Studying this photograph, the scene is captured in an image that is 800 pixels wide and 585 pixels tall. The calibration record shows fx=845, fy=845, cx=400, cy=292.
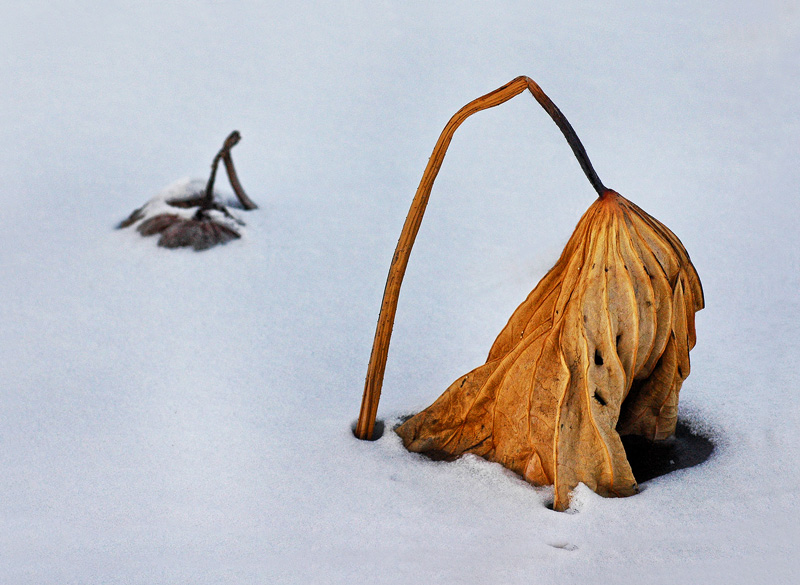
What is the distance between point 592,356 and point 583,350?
0.05 ft

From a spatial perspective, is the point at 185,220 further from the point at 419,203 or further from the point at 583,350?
the point at 583,350

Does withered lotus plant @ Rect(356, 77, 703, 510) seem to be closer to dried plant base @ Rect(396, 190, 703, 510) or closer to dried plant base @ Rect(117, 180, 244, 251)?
dried plant base @ Rect(396, 190, 703, 510)

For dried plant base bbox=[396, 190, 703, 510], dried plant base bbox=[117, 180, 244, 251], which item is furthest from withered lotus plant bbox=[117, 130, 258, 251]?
dried plant base bbox=[396, 190, 703, 510]

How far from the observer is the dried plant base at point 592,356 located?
1243 millimetres

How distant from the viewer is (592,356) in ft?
4.08

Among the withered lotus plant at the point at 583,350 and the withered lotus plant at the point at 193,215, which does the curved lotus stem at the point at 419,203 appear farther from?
the withered lotus plant at the point at 193,215

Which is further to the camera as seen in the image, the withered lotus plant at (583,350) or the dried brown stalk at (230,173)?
the dried brown stalk at (230,173)

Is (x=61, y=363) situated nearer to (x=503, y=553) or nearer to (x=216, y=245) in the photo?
(x=216, y=245)

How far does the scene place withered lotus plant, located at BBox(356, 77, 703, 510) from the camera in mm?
1242

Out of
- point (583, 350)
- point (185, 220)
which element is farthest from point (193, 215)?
point (583, 350)

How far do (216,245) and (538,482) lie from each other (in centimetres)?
119

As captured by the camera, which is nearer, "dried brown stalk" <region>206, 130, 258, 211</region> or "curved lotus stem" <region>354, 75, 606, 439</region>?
"curved lotus stem" <region>354, 75, 606, 439</region>

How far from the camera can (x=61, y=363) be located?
168cm

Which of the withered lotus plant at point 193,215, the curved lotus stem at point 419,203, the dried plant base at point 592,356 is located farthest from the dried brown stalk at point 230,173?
the dried plant base at point 592,356
